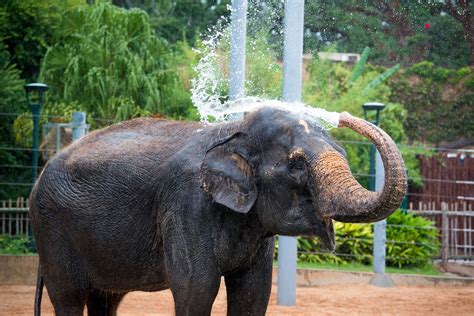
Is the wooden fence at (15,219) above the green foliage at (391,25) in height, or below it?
below

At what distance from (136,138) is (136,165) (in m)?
0.33

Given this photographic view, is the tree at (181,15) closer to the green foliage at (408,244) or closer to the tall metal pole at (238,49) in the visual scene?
the green foliage at (408,244)

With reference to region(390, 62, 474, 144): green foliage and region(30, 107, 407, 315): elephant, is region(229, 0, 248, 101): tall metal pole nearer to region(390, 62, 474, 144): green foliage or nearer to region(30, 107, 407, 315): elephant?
region(30, 107, 407, 315): elephant

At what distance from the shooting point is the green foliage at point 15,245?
14258 millimetres

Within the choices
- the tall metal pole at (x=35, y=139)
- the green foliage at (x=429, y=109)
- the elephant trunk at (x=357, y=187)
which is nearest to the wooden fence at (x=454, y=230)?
the green foliage at (x=429, y=109)

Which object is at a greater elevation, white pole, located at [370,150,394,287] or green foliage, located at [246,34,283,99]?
green foliage, located at [246,34,283,99]

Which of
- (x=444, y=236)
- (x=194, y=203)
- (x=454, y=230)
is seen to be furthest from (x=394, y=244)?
(x=194, y=203)

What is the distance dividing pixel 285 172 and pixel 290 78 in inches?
217

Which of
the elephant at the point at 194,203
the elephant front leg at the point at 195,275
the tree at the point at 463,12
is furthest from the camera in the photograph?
the tree at the point at 463,12

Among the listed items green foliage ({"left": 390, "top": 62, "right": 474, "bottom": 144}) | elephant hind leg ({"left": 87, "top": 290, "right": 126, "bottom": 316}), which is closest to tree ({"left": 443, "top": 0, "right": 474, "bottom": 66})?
elephant hind leg ({"left": 87, "top": 290, "right": 126, "bottom": 316})

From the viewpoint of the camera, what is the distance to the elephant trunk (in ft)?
15.1

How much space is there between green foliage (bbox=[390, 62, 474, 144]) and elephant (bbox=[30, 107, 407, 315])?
1576 centimetres

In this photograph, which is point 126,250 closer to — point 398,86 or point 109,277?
point 109,277

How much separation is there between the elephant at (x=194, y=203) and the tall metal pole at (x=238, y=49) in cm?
412
